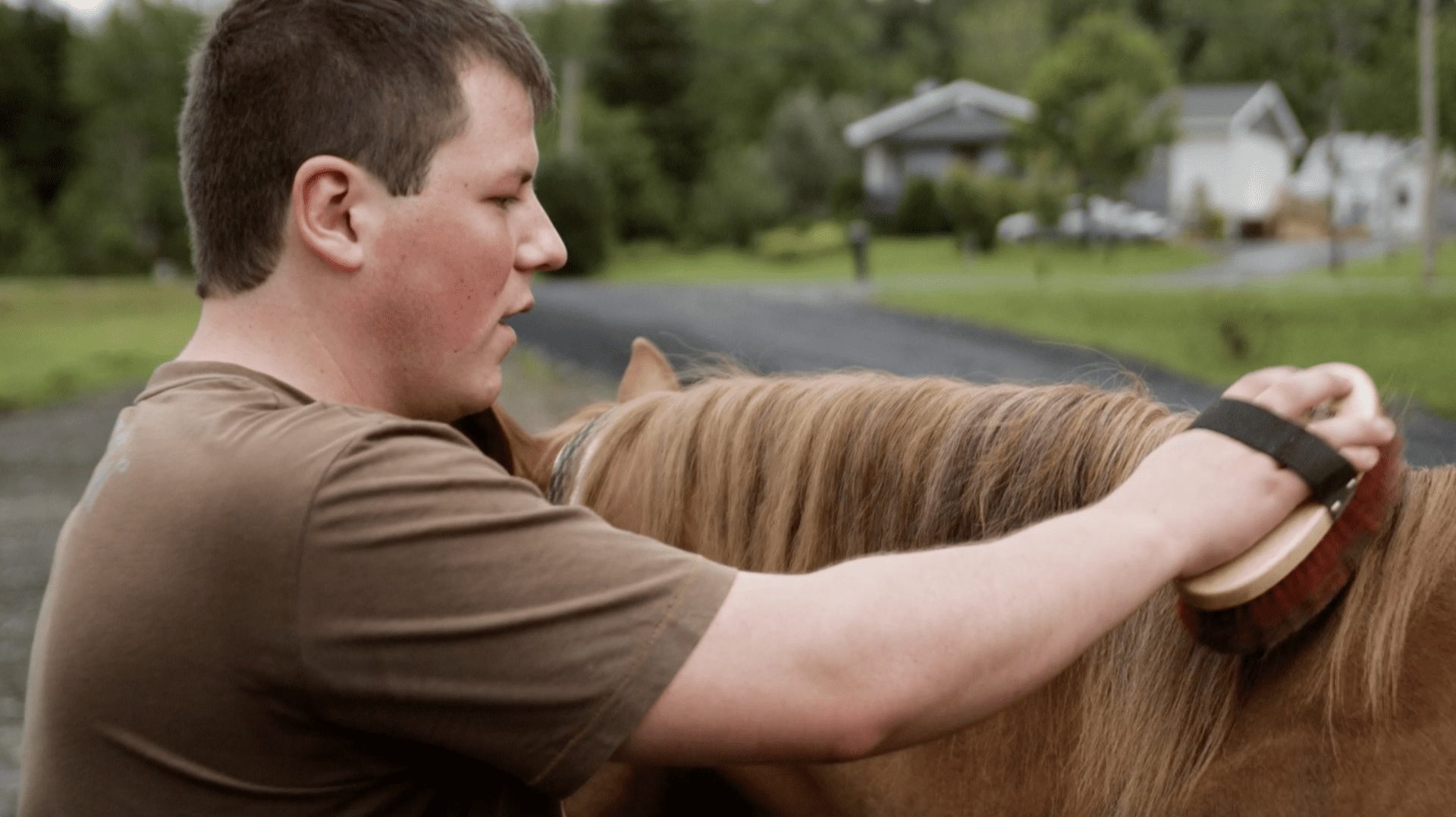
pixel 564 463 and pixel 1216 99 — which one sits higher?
pixel 564 463

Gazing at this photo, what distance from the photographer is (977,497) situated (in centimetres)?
172

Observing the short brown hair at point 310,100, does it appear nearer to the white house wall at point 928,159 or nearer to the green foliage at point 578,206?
the green foliage at point 578,206

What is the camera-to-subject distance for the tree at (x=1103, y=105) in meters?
33.1

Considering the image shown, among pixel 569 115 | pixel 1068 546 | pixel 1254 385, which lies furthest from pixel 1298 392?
pixel 569 115

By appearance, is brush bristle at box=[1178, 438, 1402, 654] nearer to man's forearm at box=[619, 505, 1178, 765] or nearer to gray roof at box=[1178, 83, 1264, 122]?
man's forearm at box=[619, 505, 1178, 765]

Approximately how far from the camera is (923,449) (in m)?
1.78

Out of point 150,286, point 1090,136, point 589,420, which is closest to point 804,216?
point 1090,136

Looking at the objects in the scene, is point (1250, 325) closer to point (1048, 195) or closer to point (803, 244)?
point (1048, 195)

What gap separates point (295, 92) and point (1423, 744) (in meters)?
1.35

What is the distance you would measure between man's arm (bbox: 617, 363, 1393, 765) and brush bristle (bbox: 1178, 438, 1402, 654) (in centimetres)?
17

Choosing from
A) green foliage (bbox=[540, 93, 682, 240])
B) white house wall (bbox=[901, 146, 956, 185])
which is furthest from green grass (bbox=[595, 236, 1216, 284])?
white house wall (bbox=[901, 146, 956, 185])

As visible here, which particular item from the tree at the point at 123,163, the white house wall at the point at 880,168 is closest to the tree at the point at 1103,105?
the white house wall at the point at 880,168

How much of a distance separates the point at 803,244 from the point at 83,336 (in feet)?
76.6

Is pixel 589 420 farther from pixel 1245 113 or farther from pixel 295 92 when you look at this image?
pixel 1245 113
